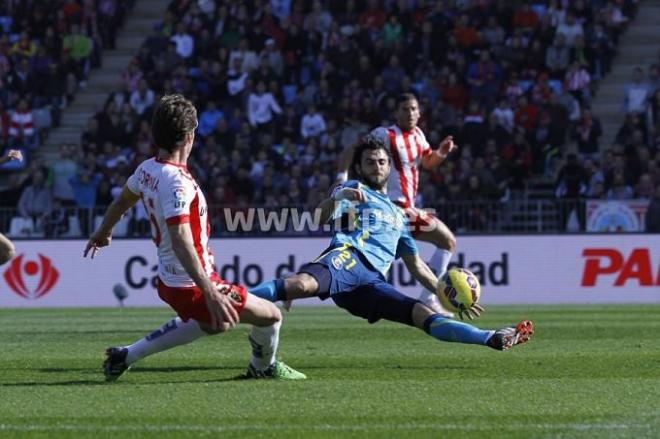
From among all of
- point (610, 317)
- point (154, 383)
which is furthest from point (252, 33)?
point (154, 383)

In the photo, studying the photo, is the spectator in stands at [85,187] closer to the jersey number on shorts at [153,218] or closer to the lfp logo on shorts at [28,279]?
the lfp logo on shorts at [28,279]

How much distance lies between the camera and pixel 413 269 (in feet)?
41.4

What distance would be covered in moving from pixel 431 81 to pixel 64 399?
1897 centimetres

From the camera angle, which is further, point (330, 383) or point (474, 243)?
point (474, 243)

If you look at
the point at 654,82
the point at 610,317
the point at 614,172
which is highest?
the point at 654,82

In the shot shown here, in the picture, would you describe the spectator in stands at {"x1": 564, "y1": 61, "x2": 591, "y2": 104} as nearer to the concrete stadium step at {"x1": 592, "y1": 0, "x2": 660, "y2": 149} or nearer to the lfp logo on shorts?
the concrete stadium step at {"x1": 592, "y1": 0, "x2": 660, "y2": 149}

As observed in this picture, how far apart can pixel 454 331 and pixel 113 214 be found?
250 centimetres

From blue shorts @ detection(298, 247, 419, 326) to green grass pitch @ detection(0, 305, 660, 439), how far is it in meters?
0.46

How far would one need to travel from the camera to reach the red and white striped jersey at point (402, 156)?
14.0m

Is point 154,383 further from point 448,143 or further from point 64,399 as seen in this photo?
point 448,143

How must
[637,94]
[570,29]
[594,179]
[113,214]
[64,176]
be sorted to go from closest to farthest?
[113,214] → [594,179] → [637,94] → [570,29] → [64,176]

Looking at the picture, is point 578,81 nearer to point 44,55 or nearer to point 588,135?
point 588,135

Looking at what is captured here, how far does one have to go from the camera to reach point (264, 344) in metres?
8.84

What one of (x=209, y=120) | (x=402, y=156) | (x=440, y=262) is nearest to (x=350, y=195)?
(x=402, y=156)
